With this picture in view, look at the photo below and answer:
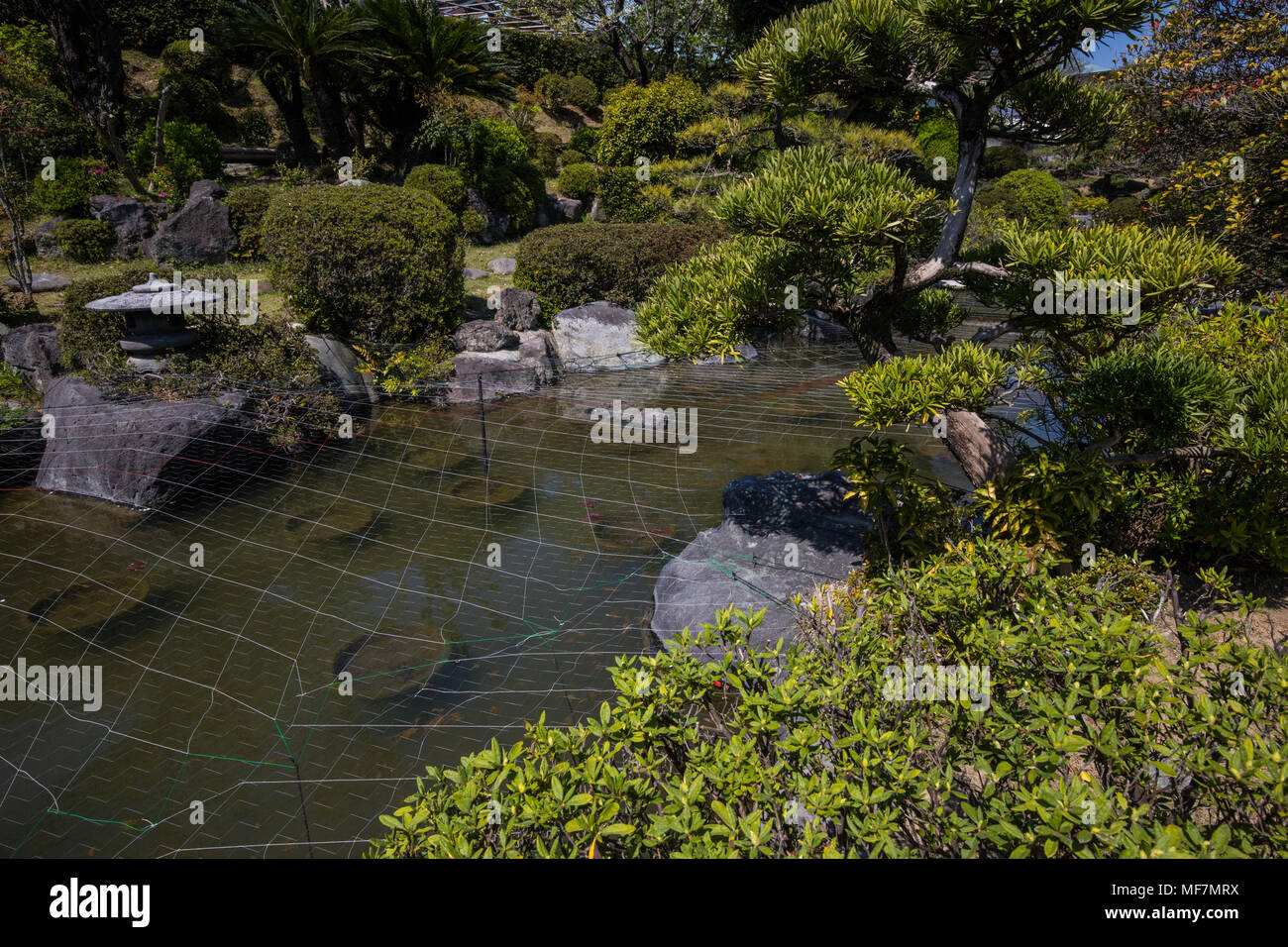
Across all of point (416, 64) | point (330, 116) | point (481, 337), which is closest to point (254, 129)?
point (330, 116)

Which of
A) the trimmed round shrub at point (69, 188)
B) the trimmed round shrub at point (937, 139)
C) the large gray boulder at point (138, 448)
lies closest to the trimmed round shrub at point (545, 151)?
the trimmed round shrub at point (69, 188)

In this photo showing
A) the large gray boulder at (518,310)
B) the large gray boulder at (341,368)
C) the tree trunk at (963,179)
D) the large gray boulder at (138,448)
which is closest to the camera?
the tree trunk at (963,179)

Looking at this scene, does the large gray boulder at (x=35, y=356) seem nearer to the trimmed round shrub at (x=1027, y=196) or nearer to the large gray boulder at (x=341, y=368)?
the large gray boulder at (x=341, y=368)

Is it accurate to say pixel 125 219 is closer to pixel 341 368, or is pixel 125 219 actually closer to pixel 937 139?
pixel 341 368

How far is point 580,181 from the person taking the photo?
52.9 ft

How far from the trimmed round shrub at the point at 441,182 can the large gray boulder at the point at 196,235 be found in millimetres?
3391

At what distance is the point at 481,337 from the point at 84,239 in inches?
301

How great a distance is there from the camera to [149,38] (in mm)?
18484

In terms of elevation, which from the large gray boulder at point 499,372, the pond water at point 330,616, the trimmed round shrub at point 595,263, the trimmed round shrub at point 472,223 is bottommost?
the pond water at point 330,616

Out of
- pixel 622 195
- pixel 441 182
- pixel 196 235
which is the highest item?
pixel 622 195

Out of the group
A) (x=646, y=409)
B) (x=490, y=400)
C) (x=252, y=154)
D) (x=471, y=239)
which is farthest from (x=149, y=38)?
(x=646, y=409)

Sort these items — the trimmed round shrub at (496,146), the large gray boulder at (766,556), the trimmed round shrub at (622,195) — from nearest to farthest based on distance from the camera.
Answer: the large gray boulder at (766,556), the trimmed round shrub at (622,195), the trimmed round shrub at (496,146)

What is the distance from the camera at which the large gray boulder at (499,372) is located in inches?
354
